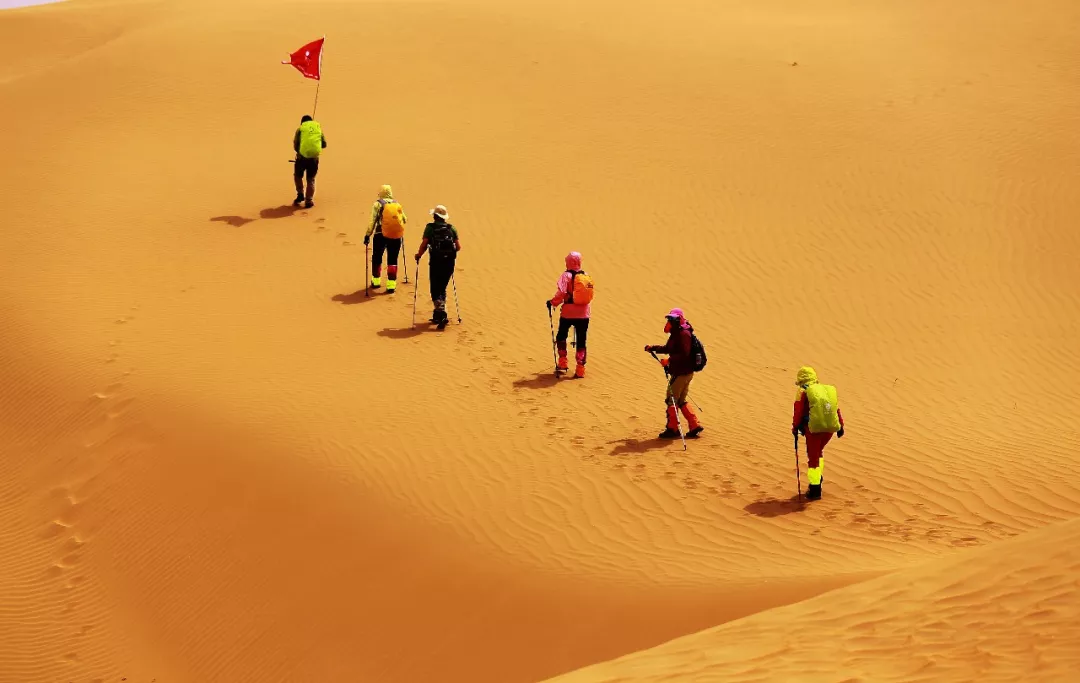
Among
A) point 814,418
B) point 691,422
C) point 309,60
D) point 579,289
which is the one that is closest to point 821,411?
point 814,418

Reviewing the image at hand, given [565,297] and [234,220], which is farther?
[234,220]

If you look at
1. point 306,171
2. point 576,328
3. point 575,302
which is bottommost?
point 576,328

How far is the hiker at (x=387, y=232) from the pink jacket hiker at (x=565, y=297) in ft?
10.8

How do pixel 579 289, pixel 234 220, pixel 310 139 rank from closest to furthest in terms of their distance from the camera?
pixel 579 289, pixel 310 139, pixel 234 220

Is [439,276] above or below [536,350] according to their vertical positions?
above

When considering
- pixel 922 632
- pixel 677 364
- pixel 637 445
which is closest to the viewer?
pixel 922 632

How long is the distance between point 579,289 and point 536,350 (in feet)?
6.19

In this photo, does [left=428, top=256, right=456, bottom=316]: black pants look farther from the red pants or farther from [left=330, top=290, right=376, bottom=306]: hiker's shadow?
the red pants

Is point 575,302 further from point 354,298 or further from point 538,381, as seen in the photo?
point 354,298

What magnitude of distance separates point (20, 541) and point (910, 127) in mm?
18489

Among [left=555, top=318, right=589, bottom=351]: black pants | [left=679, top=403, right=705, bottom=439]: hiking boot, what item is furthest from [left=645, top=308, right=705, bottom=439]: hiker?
[left=555, top=318, right=589, bottom=351]: black pants

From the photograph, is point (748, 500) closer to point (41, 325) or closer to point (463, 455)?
point (463, 455)

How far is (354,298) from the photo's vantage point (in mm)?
18031

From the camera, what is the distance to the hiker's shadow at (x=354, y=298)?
58.6 feet
